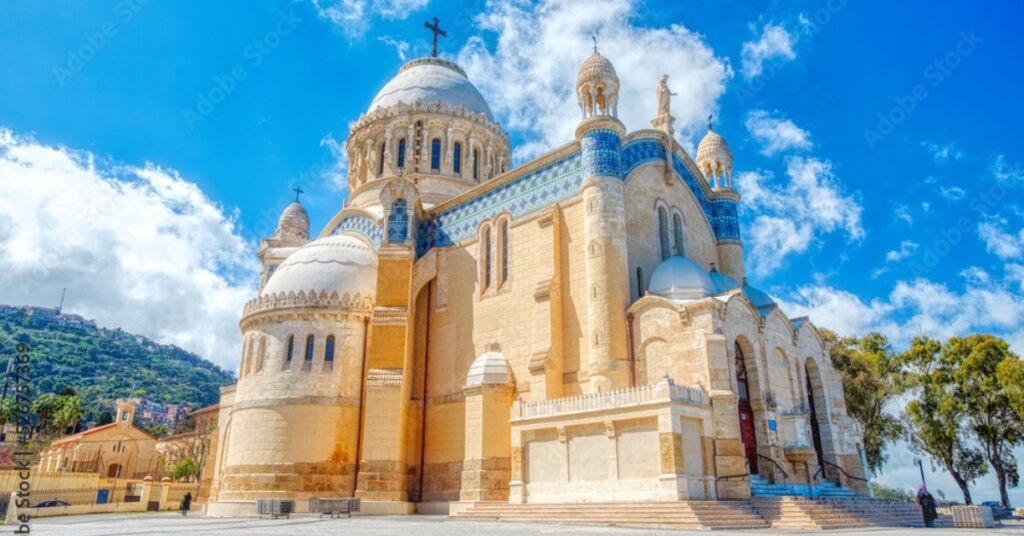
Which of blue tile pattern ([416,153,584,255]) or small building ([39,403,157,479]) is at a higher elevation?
blue tile pattern ([416,153,584,255])

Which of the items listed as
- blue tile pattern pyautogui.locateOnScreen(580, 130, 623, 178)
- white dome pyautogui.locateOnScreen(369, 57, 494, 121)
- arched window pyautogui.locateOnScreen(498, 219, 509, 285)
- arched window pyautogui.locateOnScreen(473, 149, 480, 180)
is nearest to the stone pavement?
arched window pyautogui.locateOnScreen(498, 219, 509, 285)

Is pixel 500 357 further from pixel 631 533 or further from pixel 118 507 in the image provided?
pixel 118 507

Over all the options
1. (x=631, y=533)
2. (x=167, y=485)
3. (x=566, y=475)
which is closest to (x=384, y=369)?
(x=566, y=475)

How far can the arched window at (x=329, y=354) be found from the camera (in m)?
24.6

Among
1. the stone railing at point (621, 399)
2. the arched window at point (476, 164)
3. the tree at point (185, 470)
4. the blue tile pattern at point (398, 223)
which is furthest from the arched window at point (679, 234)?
the tree at point (185, 470)

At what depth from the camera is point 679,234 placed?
80.1ft

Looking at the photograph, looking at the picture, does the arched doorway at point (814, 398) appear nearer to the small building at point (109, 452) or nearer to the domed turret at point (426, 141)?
the domed turret at point (426, 141)

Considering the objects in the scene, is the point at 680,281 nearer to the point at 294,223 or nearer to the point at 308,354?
the point at 308,354

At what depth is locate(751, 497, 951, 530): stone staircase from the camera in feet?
49.3

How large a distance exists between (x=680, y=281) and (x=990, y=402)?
1861 cm

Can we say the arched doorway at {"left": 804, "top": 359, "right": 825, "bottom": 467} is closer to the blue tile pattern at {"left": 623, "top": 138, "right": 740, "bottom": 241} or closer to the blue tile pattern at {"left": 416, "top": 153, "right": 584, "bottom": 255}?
the blue tile pattern at {"left": 623, "top": 138, "right": 740, "bottom": 241}

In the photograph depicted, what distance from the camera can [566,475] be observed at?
17547 millimetres

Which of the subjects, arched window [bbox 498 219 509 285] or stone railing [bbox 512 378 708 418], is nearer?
stone railing [bbox 512 378 708 418]

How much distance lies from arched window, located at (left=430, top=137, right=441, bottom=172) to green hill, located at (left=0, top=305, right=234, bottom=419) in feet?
281
